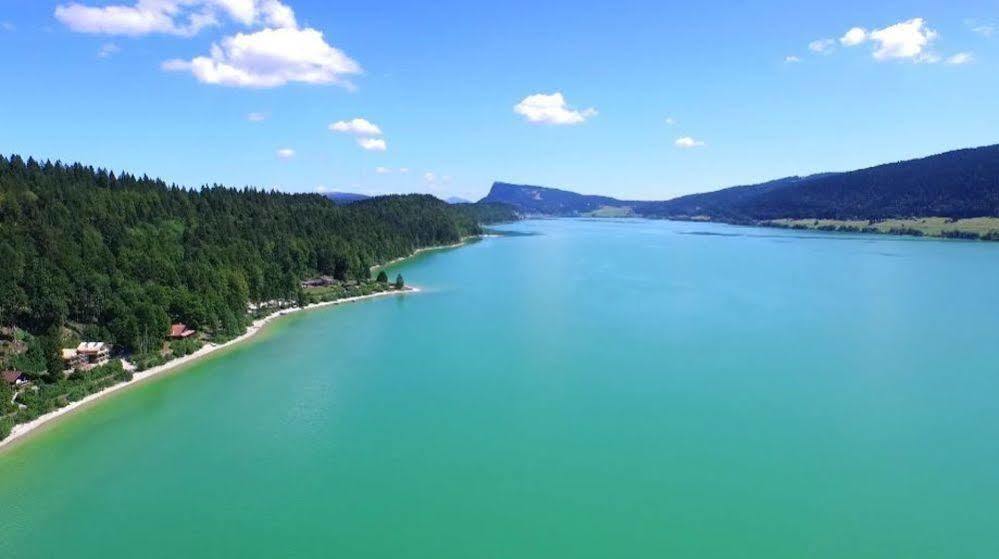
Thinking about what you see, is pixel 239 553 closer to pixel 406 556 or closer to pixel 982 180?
pixel 406 556

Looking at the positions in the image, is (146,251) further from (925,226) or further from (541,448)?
(925,226)

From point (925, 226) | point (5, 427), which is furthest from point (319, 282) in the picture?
point (925, 226)

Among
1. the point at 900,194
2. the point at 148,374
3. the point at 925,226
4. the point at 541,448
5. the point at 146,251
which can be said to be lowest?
the point at 541,448

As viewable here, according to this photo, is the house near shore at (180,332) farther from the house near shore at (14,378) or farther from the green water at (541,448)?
the house near shore at (14,378)

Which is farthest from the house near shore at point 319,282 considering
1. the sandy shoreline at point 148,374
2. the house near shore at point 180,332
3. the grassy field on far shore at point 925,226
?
the grassy field on far shore at point 925,226

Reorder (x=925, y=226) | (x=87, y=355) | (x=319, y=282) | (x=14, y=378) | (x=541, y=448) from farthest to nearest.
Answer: (x=925, y=226), (x=319, y=282), (x=87, y=355), (x=14, y=378), (x=541, y=448)

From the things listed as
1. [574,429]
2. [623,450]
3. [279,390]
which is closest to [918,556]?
[623,450]
